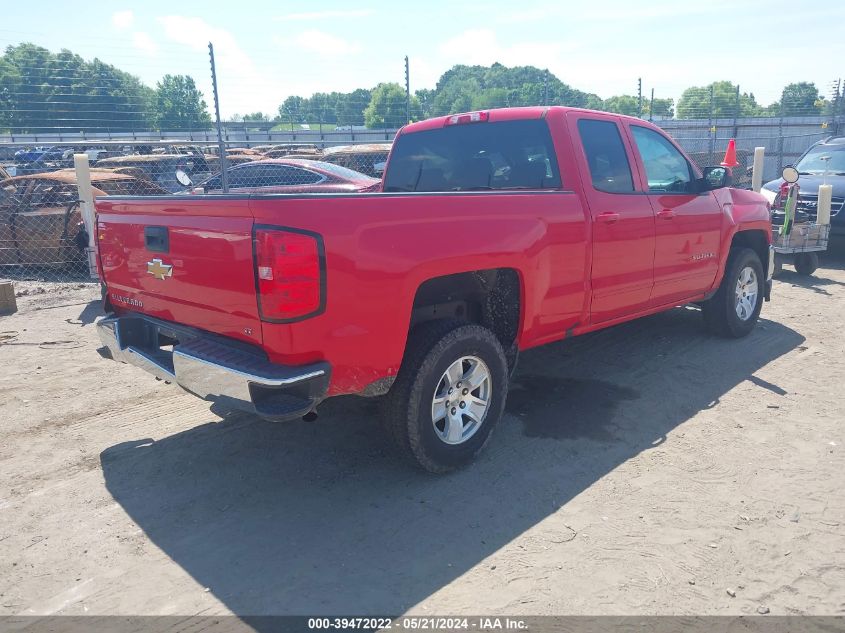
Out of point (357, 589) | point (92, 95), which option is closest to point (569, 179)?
point (357, 589)

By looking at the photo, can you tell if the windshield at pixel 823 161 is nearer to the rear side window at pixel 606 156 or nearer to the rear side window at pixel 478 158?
the rear side window at pixel 606 156

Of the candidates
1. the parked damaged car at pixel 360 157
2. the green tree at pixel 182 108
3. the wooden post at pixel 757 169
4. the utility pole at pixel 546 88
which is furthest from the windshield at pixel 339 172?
Answer: the green tree at pixel 182 108

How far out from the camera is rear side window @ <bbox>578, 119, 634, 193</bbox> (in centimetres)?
466

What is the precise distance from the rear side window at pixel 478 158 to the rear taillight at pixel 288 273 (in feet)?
6.87

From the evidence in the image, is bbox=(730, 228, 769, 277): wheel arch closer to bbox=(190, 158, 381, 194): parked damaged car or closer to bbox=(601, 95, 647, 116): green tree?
bbox=(601, 95, 647, 116): green tree

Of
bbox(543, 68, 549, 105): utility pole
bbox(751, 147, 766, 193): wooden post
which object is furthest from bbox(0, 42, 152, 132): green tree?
bbox(751, 147, 766, 193): wooden post

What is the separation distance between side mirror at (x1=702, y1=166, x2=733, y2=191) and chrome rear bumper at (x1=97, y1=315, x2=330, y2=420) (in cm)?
391

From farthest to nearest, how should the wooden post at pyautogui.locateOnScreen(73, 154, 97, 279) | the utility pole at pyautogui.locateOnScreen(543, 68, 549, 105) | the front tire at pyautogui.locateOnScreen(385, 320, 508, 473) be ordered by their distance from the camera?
1. the utility pole at pyautogui.locateOnScreen(543, 68, 549, 105)
2. the wooden post at pyautogui.locateOnScreen(73, 154, 97, 279)
3. the front tire at pyautogui.locateOnScreen(385, 320, 508, 473)

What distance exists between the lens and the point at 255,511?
11.3 ft

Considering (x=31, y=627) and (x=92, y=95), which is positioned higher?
(x=92, y=95)

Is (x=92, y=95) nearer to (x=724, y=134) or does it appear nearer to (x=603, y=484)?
(x=603, y=484)

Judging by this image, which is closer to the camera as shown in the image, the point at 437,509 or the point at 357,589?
the point at 357,589

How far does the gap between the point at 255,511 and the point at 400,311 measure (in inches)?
50.5

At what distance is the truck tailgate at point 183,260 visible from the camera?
3.08 m
